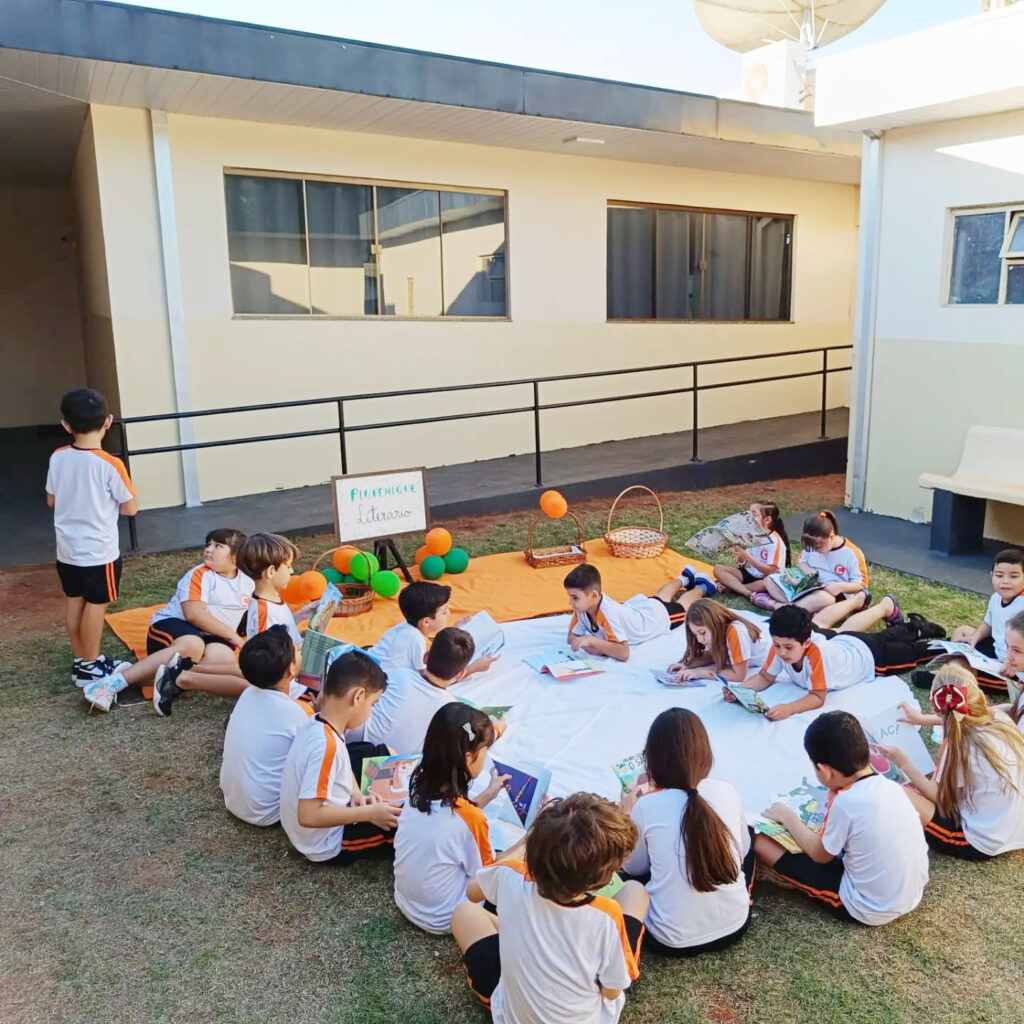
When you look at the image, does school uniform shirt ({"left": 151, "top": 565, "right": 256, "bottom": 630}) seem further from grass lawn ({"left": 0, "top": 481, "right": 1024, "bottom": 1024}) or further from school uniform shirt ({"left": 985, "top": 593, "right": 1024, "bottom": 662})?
school uniform shirt ({"left": 985, "top": 593, "right": 1024, "bottom": 662})

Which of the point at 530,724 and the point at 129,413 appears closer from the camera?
the point at 530,724

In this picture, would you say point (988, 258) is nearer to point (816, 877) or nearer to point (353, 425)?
point (353, 425)

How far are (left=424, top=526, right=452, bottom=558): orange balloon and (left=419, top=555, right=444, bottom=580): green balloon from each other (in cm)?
9

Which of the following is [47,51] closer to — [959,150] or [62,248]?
[959,150]

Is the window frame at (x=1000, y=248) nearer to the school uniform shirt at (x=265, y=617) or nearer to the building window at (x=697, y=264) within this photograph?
the building window at (x=697, y=264)

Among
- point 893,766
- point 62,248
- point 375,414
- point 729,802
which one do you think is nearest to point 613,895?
point 729,802

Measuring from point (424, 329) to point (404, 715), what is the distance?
630cm

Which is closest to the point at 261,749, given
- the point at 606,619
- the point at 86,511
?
the point at 86,511

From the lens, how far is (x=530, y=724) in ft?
14.0

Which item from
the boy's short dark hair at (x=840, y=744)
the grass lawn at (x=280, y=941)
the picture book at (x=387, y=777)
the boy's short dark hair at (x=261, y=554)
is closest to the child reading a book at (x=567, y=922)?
the grass lawn at (x=280, y=941)

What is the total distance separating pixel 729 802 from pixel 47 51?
636 centimetres

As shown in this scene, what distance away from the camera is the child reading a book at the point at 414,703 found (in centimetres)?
364

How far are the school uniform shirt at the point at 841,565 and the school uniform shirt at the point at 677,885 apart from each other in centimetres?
305

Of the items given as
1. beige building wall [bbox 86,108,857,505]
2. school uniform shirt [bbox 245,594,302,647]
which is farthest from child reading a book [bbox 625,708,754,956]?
beige building wall [bbox 86,108,857,505]
